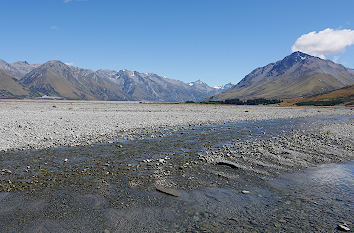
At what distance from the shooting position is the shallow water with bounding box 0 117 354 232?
Result: 8.28 m

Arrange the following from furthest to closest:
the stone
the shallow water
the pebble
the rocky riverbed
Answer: the stone < the rocky riverbed < the shallow water < the pebble

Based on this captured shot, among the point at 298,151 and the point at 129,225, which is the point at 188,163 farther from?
the point at 298,151

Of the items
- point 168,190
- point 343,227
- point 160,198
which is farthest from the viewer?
point 168,190

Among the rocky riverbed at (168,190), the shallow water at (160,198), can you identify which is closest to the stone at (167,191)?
the rocky riverbed at (168,190)

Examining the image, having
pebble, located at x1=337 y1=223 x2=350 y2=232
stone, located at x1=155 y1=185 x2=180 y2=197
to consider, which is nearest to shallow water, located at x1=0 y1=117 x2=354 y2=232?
pebble, located at x1=337 y1=223 x2=350 y2=232

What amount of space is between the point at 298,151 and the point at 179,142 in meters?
11.0

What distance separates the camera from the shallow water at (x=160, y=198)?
8281 millimetres

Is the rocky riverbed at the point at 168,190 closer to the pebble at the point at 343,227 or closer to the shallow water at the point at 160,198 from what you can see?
the shallow water at the point at 160,198

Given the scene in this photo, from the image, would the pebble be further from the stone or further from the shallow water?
the stone

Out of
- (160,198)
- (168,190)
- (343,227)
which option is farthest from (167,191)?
(343,227)

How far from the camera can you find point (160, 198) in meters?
10.5

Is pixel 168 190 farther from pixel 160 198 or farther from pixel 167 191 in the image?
pixel 160 198

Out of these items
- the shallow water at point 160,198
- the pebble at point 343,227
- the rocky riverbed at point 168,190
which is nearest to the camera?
the pebble at point 343,227

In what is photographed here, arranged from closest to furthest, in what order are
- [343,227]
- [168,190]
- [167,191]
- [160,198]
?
[343,227] → [160,198] → [167,191] → [168,190]
